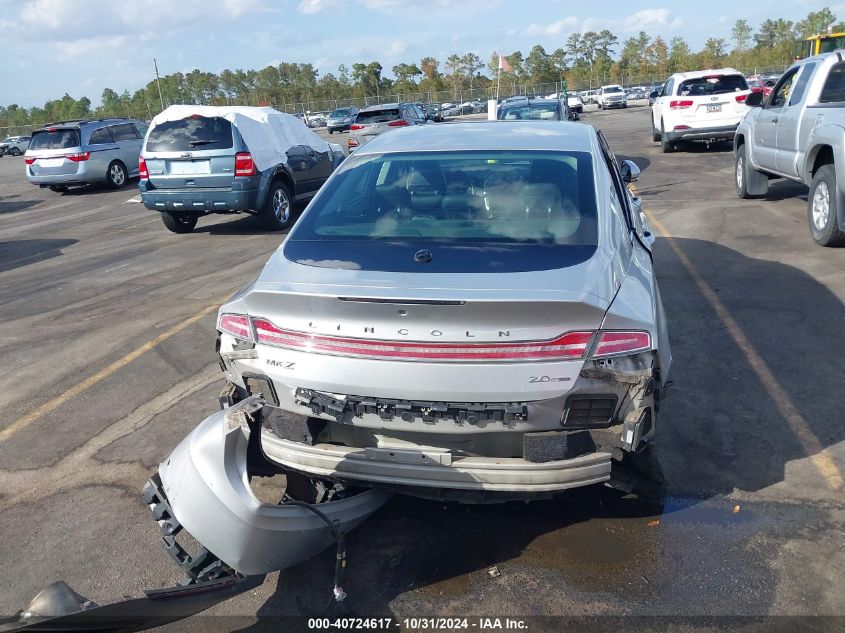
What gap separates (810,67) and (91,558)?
32.0ft

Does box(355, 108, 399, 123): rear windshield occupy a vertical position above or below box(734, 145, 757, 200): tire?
above

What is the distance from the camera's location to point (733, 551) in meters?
3.43

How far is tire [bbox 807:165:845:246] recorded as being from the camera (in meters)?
8.33

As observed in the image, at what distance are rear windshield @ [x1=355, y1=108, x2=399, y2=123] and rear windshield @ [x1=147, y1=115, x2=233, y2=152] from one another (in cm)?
903

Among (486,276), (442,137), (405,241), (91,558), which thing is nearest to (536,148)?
(442,137)

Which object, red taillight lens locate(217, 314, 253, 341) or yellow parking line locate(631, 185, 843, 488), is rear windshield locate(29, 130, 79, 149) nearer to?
yellow parking line locate(631, 185, 843, 488)

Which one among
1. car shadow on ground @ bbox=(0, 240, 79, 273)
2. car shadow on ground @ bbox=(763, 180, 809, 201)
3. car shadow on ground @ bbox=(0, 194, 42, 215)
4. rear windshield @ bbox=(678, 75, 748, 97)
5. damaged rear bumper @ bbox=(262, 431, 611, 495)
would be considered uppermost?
rear windshield @ bbox=(678, 75, 748, 97)

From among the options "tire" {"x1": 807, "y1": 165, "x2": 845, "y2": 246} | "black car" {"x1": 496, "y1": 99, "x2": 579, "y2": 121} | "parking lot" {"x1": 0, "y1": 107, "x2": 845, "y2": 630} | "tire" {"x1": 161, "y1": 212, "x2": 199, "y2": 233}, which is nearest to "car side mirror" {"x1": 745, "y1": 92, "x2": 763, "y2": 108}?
"tire" {"x1": 807, "y1": 165, "x2": 845, "y2": 246}

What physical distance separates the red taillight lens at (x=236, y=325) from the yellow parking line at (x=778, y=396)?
3.05 metres

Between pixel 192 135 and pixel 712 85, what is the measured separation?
1262cm

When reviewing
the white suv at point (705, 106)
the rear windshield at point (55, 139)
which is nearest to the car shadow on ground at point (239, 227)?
the rear windshield at point (55, 139)

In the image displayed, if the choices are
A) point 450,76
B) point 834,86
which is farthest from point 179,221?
point 450,76

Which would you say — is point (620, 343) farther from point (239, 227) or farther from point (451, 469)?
point (239, 227)

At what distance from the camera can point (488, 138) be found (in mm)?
4508
